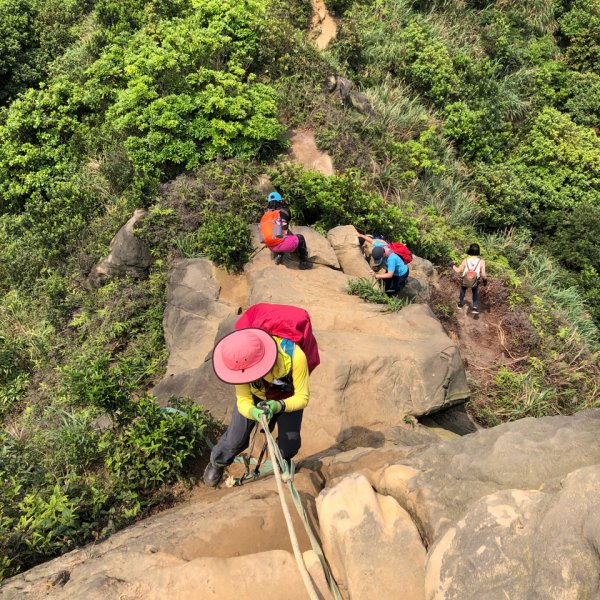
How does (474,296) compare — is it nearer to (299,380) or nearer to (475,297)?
(475,297)

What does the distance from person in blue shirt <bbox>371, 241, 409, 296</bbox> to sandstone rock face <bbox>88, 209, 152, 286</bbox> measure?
3607 millimetres

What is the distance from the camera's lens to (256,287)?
6863mm

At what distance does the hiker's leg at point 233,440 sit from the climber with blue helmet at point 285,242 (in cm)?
335

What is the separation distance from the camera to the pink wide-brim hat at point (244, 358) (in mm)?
3275

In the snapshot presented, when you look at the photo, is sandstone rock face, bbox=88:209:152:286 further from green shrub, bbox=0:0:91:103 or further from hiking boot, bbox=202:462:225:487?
green shrub, bbox=0:0:91:103

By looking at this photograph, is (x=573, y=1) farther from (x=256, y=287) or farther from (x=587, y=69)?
(x=256, y=287)

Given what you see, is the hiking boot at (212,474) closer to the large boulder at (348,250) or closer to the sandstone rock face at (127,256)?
the large boulder at (348,250)

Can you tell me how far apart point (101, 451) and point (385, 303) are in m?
3.83

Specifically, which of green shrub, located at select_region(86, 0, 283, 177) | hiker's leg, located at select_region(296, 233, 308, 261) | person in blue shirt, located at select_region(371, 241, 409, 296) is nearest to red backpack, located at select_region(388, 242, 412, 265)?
person in blue shirt, located at select_region(371, 241, 409, 296)

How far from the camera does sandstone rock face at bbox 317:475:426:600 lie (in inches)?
109

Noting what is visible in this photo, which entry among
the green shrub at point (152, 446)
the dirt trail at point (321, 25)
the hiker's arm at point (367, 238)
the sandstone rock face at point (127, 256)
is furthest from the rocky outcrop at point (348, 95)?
the green shrub at point (152, 446)

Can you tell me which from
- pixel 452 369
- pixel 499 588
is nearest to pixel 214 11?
pixel 452 369

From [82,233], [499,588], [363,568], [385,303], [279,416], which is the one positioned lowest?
[82,233]

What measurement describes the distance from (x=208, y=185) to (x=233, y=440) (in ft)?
17.5
